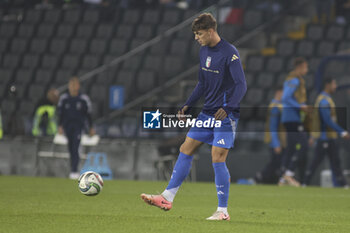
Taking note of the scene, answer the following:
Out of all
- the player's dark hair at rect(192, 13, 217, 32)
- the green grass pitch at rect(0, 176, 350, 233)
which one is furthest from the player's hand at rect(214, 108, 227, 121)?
the green grass pitch at rect(0, 176, 350, 233)

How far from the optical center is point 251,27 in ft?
61.6

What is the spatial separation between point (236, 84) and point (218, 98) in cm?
25

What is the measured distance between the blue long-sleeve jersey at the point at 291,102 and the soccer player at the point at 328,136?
1.48 feet

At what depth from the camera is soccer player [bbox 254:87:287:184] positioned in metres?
14.7

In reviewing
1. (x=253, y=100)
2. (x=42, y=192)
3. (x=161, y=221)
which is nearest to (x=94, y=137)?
(x=253, y=100)

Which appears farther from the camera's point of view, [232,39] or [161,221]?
[232,39]

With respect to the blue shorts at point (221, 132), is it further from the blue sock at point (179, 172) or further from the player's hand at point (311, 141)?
the player's hand at point (311, 141)

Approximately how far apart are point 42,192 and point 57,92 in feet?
22.8

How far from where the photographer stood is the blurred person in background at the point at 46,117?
16.8 meters

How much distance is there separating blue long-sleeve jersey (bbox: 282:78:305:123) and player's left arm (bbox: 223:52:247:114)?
23.2 ft

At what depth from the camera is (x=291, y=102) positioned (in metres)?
13.9

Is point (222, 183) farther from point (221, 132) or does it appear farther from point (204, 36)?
point (204, 36)

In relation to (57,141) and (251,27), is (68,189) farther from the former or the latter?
(251,27)

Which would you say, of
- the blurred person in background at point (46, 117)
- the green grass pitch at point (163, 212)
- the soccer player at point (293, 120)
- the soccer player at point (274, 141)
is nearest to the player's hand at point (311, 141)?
the soccer player at point (274, 141)
